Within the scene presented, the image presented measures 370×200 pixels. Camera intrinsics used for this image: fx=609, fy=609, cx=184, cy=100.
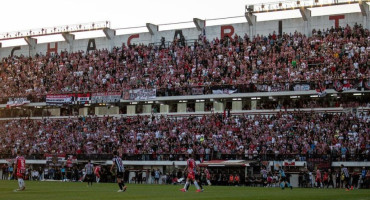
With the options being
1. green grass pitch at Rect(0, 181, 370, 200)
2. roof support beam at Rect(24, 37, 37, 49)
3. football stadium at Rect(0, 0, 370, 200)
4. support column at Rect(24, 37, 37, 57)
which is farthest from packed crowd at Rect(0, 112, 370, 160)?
green grass pitch at Rect(0, 181, 370, 200)

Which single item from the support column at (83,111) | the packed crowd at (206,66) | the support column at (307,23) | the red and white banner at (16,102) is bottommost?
the support column at (83,111)

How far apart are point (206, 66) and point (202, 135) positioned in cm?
967

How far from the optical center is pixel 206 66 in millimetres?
63062

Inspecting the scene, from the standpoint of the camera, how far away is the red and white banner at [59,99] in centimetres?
6906

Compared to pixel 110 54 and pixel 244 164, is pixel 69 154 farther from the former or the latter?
pixel 244 164

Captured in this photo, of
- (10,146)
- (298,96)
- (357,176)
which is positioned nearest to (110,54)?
(10,146)

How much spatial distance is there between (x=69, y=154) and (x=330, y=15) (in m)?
30.6

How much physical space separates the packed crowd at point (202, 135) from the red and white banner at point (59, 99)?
7.05ft

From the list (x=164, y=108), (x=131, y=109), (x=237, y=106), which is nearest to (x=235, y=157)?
(x=237, y=106)

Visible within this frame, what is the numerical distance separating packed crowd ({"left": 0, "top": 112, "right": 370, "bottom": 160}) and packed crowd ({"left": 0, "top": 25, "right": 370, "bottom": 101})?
356cm

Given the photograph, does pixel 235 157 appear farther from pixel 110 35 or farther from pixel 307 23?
pixel 110 35

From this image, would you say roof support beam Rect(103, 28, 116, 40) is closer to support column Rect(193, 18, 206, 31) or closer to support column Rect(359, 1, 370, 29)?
support column Rect(193, 18, 206, 31)

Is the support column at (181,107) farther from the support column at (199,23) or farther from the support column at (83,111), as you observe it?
the support column at (83,111)

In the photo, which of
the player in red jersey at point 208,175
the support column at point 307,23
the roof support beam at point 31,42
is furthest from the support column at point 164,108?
the roof support beam at point 31,42
